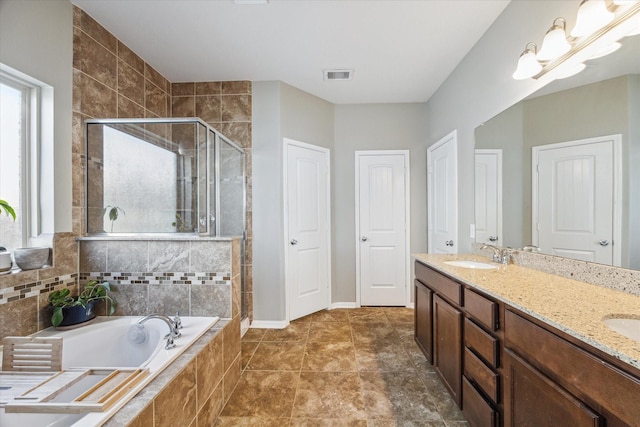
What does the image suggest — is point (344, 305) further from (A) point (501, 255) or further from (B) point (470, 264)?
(A) point (501, 255)

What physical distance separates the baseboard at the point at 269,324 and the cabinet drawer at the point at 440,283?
1.52 metres

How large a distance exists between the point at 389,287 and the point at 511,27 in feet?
8.90

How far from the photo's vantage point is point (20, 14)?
1.50 meters

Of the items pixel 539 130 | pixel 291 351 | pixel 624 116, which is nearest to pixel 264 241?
Answer: pixel 291 351

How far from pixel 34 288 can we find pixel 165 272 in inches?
26.5

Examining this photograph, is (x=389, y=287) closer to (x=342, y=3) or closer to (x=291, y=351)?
(x=291, y=351)

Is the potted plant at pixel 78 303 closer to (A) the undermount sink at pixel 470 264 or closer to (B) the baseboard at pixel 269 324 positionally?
(B) the baseboard at pixel 269 324

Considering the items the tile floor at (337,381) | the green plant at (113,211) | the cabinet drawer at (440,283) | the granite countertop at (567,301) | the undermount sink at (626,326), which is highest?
the green plant at (113,211)

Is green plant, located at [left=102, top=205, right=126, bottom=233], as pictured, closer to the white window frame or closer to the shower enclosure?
the shower enclosure

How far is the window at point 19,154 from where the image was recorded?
155 centimetres

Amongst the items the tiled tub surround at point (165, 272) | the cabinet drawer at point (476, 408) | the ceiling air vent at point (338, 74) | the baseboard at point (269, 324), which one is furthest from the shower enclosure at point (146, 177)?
the cabinet drawer at point (476, 408)

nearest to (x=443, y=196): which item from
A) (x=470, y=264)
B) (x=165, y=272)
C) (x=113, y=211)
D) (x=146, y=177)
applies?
(x=470, y=264)

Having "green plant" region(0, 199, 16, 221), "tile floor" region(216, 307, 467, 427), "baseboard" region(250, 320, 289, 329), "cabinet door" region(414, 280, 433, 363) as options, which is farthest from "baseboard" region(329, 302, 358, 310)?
"green plant" region(0, 199, 16, 221)

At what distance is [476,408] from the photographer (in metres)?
1.29
